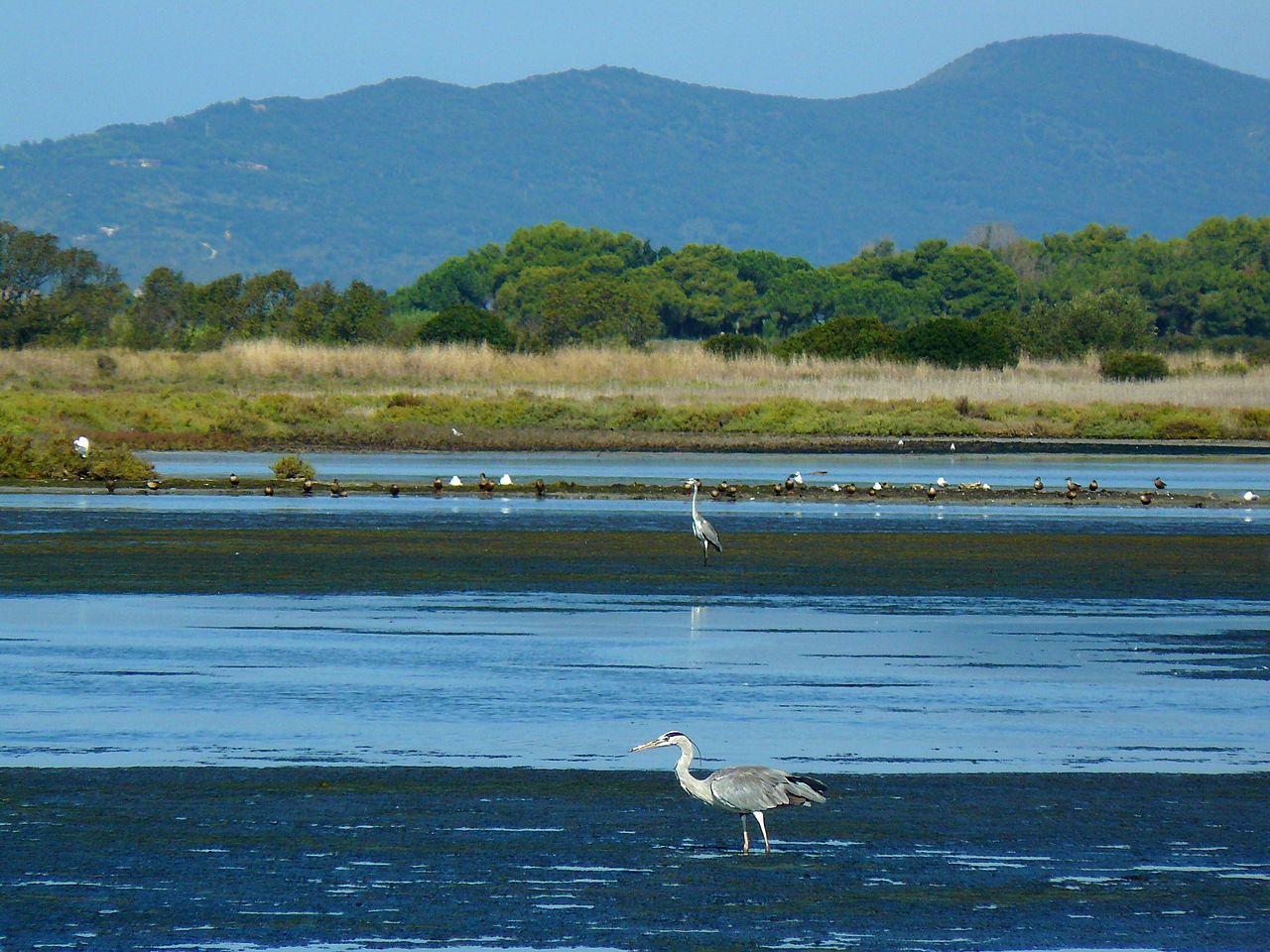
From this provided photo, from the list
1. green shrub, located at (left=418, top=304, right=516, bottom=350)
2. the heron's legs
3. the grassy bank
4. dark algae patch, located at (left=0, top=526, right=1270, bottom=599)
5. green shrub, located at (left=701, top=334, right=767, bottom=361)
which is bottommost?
dark algae patch, located at (left=0, top=526, right=1270, bottom=599)

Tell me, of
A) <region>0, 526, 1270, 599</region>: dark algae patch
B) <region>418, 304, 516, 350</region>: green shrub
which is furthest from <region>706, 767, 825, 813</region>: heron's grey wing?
<region>418, 304, 516, 350</region>: green shrub

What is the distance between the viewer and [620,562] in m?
24.3

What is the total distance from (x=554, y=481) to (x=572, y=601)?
61.0 feet

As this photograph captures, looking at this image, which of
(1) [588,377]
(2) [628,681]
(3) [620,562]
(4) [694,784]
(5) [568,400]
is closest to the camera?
(4) [694,784]

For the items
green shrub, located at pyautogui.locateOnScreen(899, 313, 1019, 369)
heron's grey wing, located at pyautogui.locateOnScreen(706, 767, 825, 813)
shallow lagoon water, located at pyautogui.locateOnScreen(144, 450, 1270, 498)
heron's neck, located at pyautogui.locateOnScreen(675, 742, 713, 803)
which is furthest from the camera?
green shrub, located at pyautogui.locateOnScreen(899, 313, 1019, 369)

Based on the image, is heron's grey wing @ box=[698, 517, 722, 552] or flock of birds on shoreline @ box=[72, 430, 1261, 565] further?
flock of birds on shoreline @ box=[72, 430, 1261, 565]

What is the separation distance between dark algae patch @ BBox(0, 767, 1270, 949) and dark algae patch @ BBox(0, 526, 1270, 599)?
10.3 metres

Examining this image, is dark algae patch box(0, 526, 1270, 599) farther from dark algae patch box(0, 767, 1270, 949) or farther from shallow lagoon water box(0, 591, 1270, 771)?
dark algae patch box(0, 767, 1270, 949)

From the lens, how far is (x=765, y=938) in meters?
7.98

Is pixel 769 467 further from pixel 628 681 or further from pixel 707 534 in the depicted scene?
pixel 628 681

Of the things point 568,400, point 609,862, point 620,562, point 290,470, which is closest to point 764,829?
point 609,862

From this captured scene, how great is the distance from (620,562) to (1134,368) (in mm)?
50753

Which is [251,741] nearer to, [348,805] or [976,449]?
[348,805]

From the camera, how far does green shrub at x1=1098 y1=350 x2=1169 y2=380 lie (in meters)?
71.2
